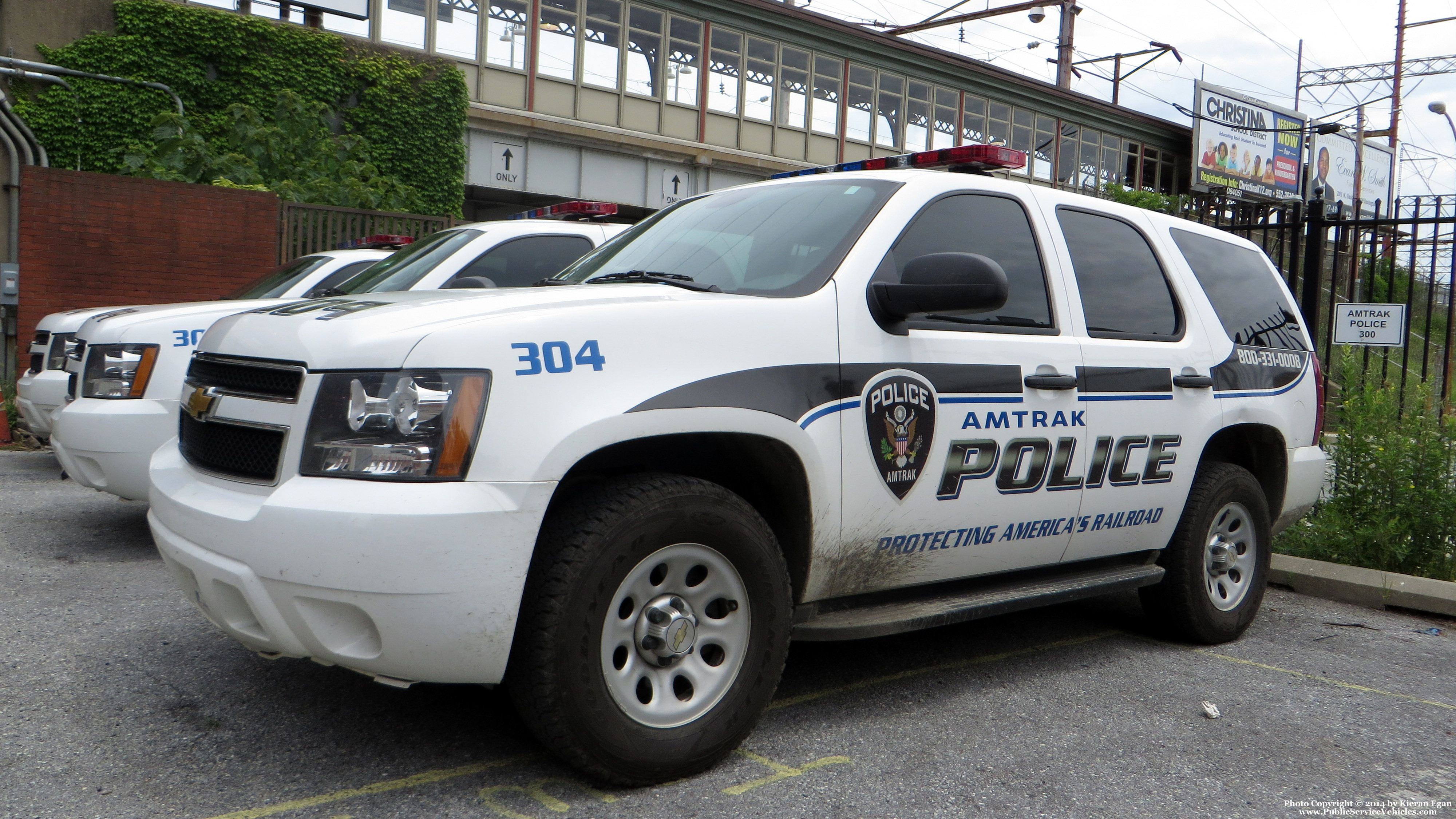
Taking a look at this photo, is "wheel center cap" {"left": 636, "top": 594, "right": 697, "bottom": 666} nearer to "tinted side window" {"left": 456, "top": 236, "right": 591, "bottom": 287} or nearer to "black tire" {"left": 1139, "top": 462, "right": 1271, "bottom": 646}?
"black tire" {"left": 1139, "top": 462, "right": 1271, "bottom": 646}

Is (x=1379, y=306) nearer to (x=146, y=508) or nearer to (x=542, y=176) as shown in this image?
(x=146, y=508)

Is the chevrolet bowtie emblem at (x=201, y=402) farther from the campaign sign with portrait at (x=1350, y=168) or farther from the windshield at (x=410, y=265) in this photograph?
the campaign sign with portrait at (x=1350, y=168)

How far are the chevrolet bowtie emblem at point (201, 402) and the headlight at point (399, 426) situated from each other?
0.57 metres

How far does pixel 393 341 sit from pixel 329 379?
20 centimetres

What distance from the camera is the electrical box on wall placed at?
12.8m

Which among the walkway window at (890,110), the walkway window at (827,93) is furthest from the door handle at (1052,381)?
the walkway window at (890,110)

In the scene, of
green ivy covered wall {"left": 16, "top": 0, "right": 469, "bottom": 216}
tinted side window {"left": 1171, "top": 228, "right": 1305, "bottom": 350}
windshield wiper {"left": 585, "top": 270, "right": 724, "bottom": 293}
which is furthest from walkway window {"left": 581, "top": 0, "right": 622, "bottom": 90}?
windshield wiper {"left": 585, "top": 270, "right": 724, "bottom": 293}

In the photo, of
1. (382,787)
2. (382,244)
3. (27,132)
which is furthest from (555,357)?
(27,132)

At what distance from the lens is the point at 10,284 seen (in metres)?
12.9

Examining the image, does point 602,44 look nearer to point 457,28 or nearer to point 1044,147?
point 457,28

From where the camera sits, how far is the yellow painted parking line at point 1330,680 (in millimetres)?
4309

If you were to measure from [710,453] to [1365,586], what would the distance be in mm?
4444

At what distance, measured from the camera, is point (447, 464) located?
270cm

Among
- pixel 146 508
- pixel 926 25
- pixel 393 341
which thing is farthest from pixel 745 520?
pixel 926 25
